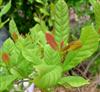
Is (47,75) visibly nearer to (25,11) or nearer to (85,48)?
(85,48)

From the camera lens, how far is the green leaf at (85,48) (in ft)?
2.96

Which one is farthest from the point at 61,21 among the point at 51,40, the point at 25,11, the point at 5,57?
the point at 25,11

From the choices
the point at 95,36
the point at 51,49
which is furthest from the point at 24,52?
the point at 95,36

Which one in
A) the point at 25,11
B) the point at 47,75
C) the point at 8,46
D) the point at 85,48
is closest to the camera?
the point at 47,75

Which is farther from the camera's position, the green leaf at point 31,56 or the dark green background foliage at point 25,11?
the dark green background foliage at point 25,11

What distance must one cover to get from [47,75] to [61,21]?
17cm

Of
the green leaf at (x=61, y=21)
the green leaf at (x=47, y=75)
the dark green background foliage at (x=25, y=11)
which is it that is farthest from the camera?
the dark green background foliage at (x=25, y=11)

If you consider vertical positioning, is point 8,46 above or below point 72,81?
above

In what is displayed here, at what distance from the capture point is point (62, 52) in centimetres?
94

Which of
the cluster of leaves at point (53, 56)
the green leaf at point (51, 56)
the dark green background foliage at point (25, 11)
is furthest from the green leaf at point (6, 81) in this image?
the dark green background foliage at point (25, 11)

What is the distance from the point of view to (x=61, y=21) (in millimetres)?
945

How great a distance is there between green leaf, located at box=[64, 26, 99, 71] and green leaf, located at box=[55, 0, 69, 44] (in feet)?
0.14

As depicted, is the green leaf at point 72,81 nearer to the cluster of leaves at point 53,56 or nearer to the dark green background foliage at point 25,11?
the cluster of leaves at point 53,56

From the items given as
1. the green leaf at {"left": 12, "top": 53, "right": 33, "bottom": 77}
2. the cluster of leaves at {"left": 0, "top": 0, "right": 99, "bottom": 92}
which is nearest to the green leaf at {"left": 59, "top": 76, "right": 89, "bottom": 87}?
the cluster of leaves at {"left": 0, "top": 0, "right": 99, "bottom": 92}
